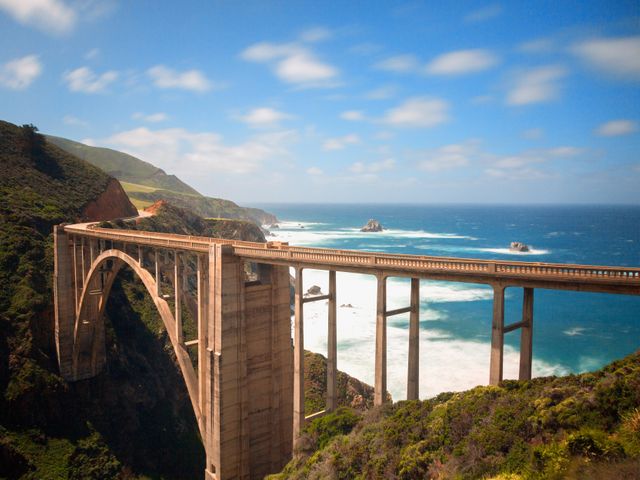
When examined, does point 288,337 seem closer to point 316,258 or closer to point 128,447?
point 316,258

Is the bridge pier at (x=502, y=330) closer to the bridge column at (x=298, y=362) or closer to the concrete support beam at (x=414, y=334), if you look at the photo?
the concrete support beam at (x=414, y=334)

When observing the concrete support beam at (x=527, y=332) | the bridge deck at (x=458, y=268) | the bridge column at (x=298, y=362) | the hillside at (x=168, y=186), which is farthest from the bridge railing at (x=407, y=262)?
the hillside at (x=168, y=186)

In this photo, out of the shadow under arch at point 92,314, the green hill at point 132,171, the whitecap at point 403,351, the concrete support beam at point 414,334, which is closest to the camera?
the concrete support beam at point 414,334

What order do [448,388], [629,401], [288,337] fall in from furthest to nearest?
1. [448,388]
2. [288,337]
3. [629,401]

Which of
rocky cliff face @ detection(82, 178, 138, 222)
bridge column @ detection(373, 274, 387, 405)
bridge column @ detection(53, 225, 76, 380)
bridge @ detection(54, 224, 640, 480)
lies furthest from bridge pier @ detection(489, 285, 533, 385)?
rocky cliff face @ detection(82, 178, 138, 222)

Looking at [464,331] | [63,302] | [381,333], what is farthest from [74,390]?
[464,331]

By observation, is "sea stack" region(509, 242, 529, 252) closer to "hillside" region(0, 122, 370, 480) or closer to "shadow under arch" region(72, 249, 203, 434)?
"hillside" region(0, 122, 370, 480)

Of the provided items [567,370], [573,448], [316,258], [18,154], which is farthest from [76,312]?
[567,370]
